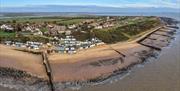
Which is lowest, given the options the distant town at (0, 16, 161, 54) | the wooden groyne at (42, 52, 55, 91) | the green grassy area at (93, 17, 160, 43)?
the green grassy area at (93, 17, 160, 43)

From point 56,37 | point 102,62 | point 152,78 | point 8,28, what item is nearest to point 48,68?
point 102,62

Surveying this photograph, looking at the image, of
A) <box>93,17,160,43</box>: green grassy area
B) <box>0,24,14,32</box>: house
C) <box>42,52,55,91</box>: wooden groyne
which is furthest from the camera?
<box>0,24,14,32</box>: house

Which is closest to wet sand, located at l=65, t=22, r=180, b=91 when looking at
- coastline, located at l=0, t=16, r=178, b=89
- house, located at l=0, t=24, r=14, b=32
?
coastline, located at l=0, t=16, r=178, b=89

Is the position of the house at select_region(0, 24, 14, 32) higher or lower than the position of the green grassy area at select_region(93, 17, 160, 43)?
higher

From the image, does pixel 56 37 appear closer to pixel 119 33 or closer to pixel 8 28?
pixel 8 28

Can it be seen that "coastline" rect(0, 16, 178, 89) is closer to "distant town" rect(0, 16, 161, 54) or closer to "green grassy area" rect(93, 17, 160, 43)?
"distant town" rect(0, 16, 161, 54)

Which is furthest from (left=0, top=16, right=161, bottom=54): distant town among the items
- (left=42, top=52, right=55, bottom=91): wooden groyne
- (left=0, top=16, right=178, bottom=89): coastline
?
→ (left=42, top=52, right=55, bottom=91): wooden groyne

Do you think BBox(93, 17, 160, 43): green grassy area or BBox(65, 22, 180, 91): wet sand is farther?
BBox(93, 17, 160, 43): green grassy area

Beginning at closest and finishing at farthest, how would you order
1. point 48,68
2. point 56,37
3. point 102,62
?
point 48,68, point 102,62, point 56,37

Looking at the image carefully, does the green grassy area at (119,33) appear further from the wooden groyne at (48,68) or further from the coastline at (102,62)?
the wooden groyne at (48,68)

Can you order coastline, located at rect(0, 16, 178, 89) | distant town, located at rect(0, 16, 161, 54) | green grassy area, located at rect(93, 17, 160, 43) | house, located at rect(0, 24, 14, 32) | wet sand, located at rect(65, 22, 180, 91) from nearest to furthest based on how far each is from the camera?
wet sand, located at rect(65, 22, 180, 91) → coastline, located at rect(0, 16, 178, 89) → distant town, located at rect(0, 16, 161, 54) → green grassy area, located at rect(93, 17, 160, 43) → house, located at rect(0, 24, 14, 32)

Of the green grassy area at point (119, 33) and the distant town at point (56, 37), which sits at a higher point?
the distant town at point (56, 37)

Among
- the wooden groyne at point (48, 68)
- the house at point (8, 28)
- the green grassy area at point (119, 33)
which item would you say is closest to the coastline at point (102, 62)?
the wooden groyne at point (48, 68)
